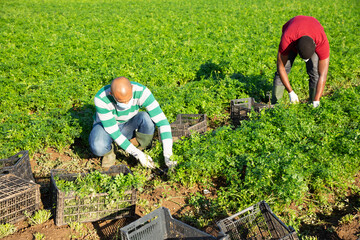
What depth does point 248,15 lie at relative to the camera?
21.1 meters

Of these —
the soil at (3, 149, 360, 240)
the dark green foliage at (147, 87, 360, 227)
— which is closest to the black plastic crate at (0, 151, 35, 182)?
the soil at (3, 149, 360, 240)

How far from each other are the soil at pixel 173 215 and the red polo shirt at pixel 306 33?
8.78ft

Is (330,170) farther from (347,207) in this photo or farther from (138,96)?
(138,96)

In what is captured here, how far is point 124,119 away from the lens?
209 inches

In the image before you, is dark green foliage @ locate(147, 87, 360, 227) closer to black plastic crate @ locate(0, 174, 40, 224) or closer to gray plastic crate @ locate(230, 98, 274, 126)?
gray plastic crate @ locate(230, 98, 274, 126)

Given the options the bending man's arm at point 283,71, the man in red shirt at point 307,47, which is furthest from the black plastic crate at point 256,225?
the bending man's arm at point 283,71

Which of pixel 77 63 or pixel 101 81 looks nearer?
pixel 101 81

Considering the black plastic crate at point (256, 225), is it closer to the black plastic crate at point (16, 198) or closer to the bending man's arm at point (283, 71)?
the black plastic crate at point (16, 198)

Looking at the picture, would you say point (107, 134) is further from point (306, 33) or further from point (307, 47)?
point (306, 33)

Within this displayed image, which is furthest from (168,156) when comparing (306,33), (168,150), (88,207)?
(306,33)

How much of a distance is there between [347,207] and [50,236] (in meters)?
3.91

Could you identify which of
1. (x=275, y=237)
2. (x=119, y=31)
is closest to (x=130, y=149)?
(x=275, y=237)

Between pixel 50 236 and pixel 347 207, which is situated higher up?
pixel 50 236

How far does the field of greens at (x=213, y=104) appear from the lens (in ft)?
13.6
